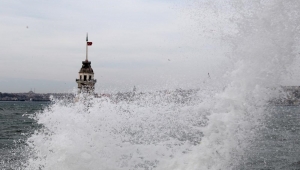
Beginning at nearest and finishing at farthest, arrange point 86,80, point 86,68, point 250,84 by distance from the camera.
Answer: point 250,84 < point 86,80 < point 86,68

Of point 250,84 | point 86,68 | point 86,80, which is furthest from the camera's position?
point 86,68

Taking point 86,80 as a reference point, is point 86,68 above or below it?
above

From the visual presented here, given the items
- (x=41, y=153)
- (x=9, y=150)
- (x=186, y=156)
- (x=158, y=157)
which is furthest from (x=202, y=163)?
(x=9, y=150)

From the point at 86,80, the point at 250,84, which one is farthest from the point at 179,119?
the point at 86,80

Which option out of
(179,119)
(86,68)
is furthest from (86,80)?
(179,119)

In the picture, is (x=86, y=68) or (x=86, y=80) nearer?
(x=86, y=80)

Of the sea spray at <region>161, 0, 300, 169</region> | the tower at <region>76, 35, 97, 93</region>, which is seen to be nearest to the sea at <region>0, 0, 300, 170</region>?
the sea spray at <region>161, 0, 300, 169</region>

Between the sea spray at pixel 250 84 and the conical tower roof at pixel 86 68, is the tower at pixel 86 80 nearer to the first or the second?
the conical tower roof at pixel 86 68

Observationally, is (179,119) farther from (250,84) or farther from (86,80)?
(86,80)

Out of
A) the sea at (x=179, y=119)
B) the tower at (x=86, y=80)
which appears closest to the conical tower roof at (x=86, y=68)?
the tower at (x=86, y=80)

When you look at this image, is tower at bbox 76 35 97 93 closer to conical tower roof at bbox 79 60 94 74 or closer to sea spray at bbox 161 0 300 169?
conical tower roof at bbox 79 60 94 74

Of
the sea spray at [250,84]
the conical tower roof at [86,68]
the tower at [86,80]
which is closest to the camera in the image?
the sea spray at [250,84]

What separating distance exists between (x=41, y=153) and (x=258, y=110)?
25.5 feet

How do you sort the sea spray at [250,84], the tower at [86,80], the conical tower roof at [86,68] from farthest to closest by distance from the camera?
the conical tower roof at [86,68] → the tower at [86,80] → the sea spray at [250,84]
